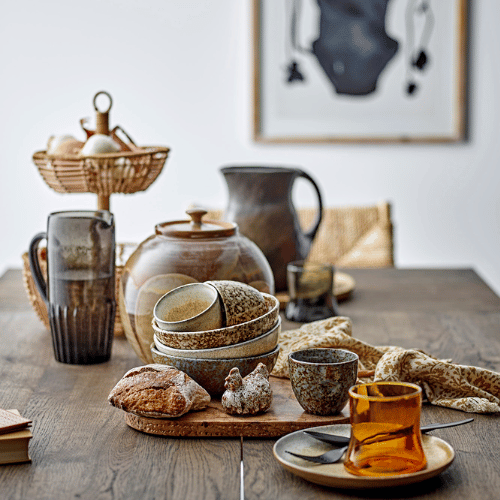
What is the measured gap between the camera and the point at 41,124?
329 cm

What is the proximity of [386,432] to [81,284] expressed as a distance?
0.59 meters

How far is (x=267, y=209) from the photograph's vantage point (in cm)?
147

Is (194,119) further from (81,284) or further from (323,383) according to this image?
(323,383)

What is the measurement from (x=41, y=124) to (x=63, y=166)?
7.19ft

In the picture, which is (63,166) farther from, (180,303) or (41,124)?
(41,124)

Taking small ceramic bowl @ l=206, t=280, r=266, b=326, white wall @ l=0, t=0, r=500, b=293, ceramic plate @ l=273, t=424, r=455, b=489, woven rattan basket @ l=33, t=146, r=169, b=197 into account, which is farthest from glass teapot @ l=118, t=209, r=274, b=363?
white wall @ l=0, t=0, r=500, b=293

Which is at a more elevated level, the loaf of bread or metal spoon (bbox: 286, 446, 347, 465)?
the loaf of bread

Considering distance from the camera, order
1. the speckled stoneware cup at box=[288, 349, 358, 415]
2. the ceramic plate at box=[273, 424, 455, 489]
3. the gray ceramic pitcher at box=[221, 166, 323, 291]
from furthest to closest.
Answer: the gray ceramic pitcher at box=[221, 166, 323, 291]
the speckled stoneware cup at box=[288, 349, 358, 415]
the ceramic plate at box=[273, 424, 455, 489]

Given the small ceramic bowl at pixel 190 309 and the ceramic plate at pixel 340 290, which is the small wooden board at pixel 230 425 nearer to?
the small ceramic bowl at pixel 190 309

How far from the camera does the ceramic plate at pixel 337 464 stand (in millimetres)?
654

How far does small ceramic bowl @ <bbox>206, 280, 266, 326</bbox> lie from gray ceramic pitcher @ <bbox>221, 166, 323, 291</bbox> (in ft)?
1.80

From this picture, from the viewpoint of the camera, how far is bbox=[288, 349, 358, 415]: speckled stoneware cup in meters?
0.80

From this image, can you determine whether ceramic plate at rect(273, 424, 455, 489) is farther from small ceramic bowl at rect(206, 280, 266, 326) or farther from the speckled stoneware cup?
small ceramic bowl at rect(206, 280, 266, 326)

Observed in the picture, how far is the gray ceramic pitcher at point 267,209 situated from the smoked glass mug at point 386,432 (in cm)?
80
